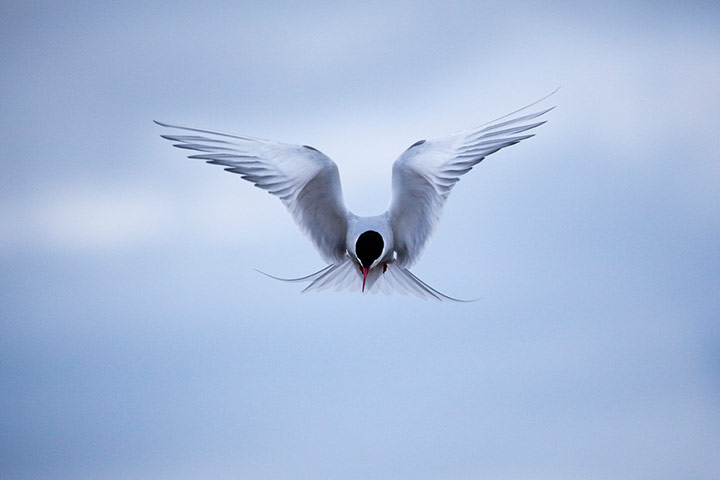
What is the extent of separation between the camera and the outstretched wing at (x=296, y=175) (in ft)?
23.5

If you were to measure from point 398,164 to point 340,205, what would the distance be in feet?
2.09

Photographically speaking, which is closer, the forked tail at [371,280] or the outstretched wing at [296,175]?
the outstretched wing at [296,175]

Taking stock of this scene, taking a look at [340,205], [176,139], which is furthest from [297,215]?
[176,139]

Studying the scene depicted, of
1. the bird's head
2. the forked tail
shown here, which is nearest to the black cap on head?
the bird's head

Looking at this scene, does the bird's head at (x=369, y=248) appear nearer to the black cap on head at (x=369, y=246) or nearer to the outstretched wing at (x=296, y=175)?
the black cap on head at (x=369, y=246)

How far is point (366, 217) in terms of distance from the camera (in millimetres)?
7691

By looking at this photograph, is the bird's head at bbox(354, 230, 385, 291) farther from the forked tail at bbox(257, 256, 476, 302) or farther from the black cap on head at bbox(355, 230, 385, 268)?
the forked tail at bbox(257, 256, 476, 302)

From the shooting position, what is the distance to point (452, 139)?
764 cm

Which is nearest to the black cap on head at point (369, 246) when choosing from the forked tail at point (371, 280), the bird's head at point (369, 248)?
the bird's head at point (369, 248)

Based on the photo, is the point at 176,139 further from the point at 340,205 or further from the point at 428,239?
the point at 428,239

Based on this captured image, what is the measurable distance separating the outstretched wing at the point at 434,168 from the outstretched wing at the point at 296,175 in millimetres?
534

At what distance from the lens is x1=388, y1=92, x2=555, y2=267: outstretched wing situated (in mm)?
7469

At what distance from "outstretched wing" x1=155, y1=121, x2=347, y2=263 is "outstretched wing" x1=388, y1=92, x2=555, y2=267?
21.0 inches

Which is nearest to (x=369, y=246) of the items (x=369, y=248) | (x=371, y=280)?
(x=369, y=248)
